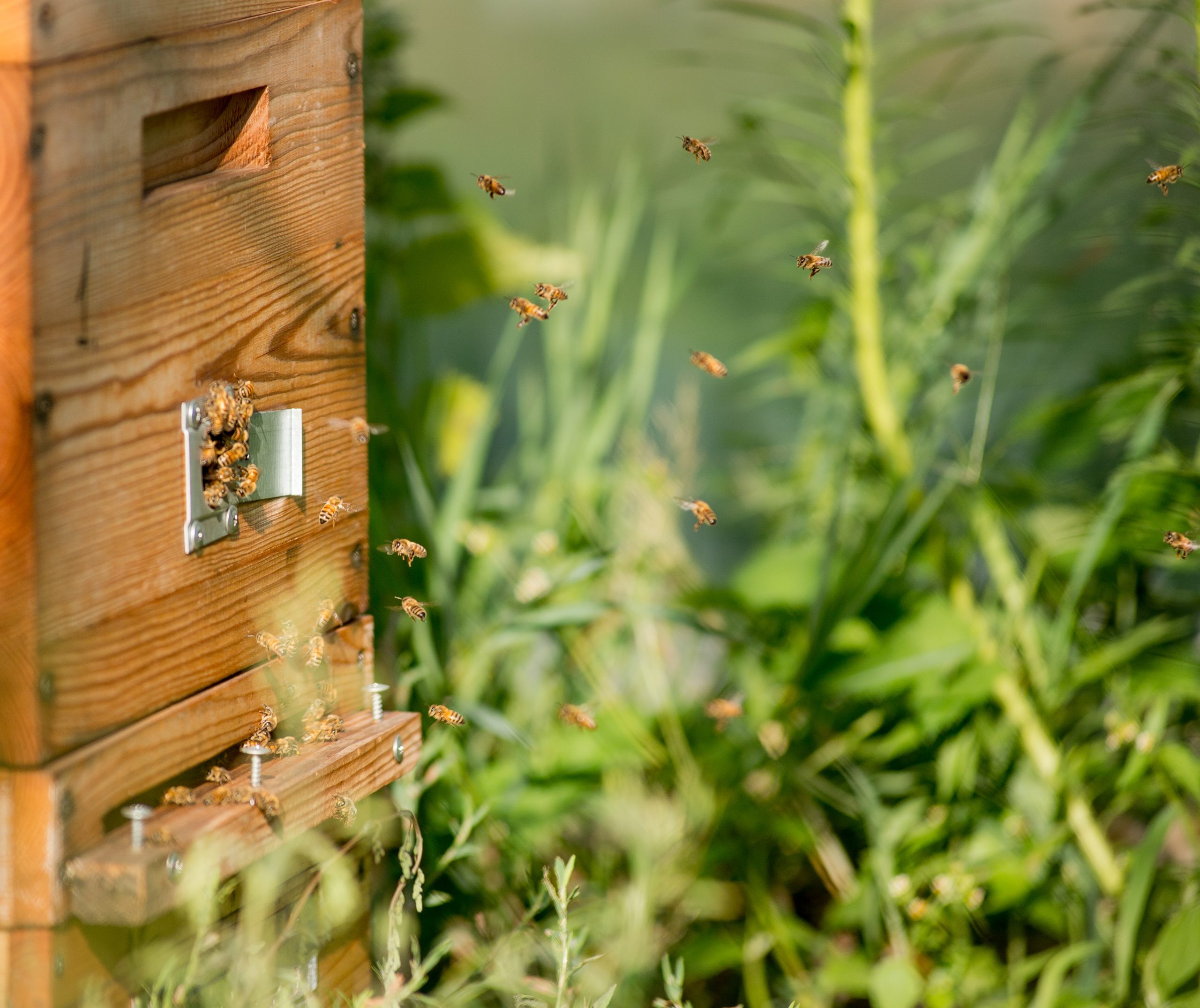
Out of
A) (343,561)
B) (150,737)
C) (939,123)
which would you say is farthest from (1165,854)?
(150,737)

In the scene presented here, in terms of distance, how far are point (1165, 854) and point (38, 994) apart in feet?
7.46

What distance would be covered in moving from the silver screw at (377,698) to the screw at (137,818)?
1.13ft

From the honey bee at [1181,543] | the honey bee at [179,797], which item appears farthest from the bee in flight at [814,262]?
the honey bee at [179,797]

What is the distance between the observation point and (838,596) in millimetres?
1681

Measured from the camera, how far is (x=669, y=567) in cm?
223

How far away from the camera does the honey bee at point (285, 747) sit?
3.55 ft

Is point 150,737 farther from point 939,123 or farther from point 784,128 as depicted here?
point 784,128

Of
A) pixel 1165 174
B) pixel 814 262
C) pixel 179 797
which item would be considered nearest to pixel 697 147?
pixel 814 262

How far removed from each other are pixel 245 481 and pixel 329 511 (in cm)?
15

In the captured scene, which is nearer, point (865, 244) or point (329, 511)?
point (329, 511)

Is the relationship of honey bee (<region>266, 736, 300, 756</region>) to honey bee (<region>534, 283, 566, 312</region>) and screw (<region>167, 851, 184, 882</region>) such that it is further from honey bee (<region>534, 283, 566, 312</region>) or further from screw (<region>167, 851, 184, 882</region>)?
honey bee (<region>534, 283, 566, 312</region>)

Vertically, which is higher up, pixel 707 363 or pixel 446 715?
pixel 707 363

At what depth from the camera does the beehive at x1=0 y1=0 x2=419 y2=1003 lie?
0.82 meters

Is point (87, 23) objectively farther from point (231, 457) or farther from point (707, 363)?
point (707, 363)
